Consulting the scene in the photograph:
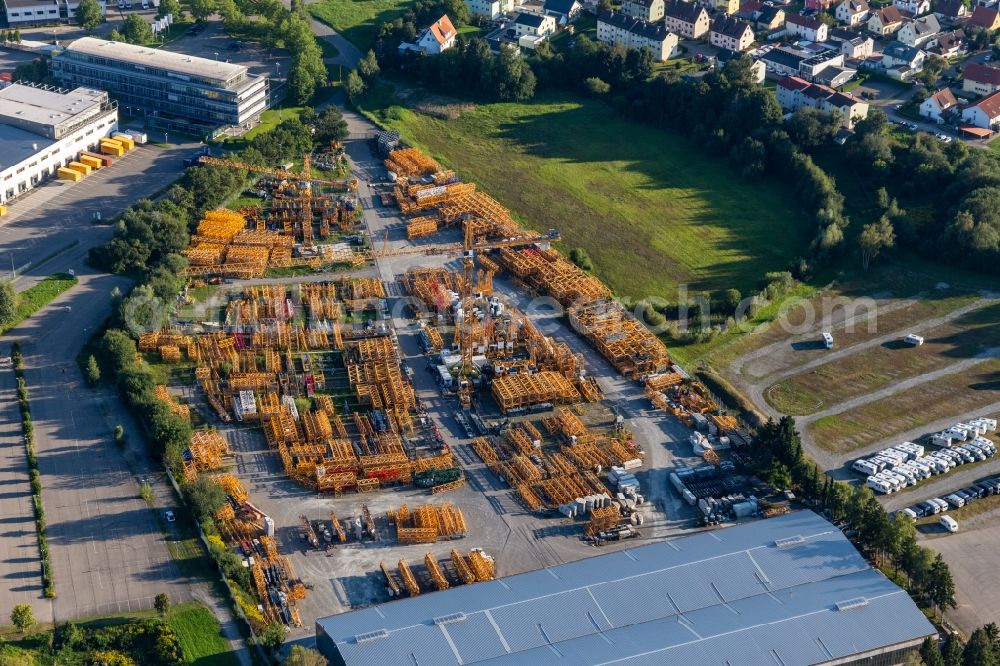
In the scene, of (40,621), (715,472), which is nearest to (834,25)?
(715,472)

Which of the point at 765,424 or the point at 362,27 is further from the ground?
the point at 362,27

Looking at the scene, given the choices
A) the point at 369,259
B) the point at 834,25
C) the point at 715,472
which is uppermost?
Result: the point at 834,25

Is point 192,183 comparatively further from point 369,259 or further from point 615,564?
point 615,564

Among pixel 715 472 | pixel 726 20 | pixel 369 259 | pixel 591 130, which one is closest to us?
pixel 715 472

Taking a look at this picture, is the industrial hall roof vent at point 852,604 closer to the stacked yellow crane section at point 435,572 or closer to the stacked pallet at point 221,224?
the stacked yellow crane section at point 435,572

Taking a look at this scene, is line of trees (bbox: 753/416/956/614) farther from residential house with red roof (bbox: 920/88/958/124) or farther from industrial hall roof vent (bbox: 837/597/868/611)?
residential house with red roof (bbox: 920/88/958/124)

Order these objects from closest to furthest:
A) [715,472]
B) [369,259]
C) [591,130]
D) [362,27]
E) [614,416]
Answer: [715,472]
[614,416]
[369,259]
[591,130]
[362,27]

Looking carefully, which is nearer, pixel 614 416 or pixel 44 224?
pixel 614 416
